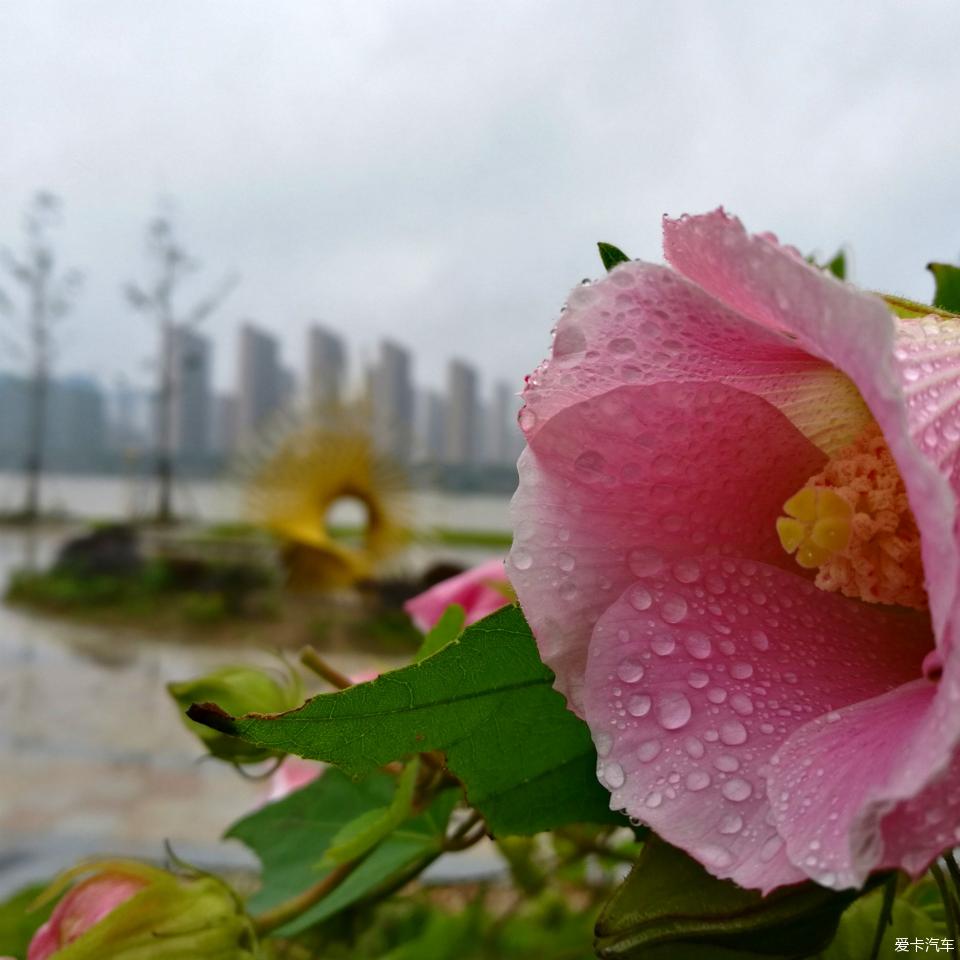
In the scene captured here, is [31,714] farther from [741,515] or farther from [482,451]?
[482,451]

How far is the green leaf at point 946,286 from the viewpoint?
19cm

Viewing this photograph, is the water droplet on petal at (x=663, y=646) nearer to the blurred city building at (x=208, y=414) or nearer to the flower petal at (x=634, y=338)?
the flower petal at (x=634, y=338)

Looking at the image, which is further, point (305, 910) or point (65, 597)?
point (65, 597)

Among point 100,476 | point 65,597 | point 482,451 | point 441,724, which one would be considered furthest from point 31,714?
point 100,476

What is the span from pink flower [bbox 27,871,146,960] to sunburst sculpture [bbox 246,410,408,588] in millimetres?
2079

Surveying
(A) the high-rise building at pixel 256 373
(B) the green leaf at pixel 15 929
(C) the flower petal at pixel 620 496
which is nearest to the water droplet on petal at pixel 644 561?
(C) the flower petal at pixel 620 496

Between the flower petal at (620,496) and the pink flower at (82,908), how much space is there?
0.13 m

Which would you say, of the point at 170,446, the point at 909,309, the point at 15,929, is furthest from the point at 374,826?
the point at 170,446

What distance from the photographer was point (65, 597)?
14.4 ft

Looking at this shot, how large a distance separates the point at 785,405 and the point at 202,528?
5.85 m

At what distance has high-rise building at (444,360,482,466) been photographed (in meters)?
7.25

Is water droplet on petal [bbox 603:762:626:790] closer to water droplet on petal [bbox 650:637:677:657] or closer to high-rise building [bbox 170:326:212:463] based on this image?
water droplet on petal [bbox 650:637:677:657]

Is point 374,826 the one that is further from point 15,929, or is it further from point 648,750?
point 15,929

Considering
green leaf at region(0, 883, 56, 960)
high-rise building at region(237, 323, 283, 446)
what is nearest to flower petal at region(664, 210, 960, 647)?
green leaf at region(0, 883, 56, 960)
